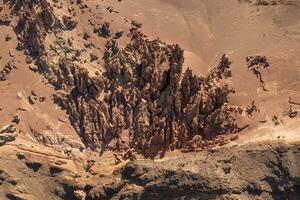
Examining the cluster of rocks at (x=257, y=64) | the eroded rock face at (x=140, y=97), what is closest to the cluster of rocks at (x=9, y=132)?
the eroded rock face at (x=140, y=97)

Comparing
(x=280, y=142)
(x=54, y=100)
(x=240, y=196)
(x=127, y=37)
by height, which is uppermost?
(x=127, y=37)

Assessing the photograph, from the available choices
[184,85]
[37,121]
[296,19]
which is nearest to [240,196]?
[184,85]

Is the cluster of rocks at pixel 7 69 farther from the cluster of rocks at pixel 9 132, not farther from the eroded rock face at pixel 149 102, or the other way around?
the eroded rock face at pixel 149 102

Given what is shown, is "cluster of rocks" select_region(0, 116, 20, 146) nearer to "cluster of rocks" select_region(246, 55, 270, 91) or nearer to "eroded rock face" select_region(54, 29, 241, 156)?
"eroded rock face" select_region(54, 29, 241, 156)

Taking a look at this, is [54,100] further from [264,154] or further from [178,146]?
[264,154]

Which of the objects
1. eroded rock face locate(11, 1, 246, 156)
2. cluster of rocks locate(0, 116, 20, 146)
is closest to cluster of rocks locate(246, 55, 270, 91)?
eroded rock face locate(11, 1, 246, 156)

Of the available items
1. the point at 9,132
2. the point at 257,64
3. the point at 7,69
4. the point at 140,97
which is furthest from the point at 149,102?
the point at 7,69

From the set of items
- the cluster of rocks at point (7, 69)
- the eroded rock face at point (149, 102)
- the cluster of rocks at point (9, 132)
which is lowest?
the cluster of rocks at point (9, 132)

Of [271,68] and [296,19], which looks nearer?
[271,68]
